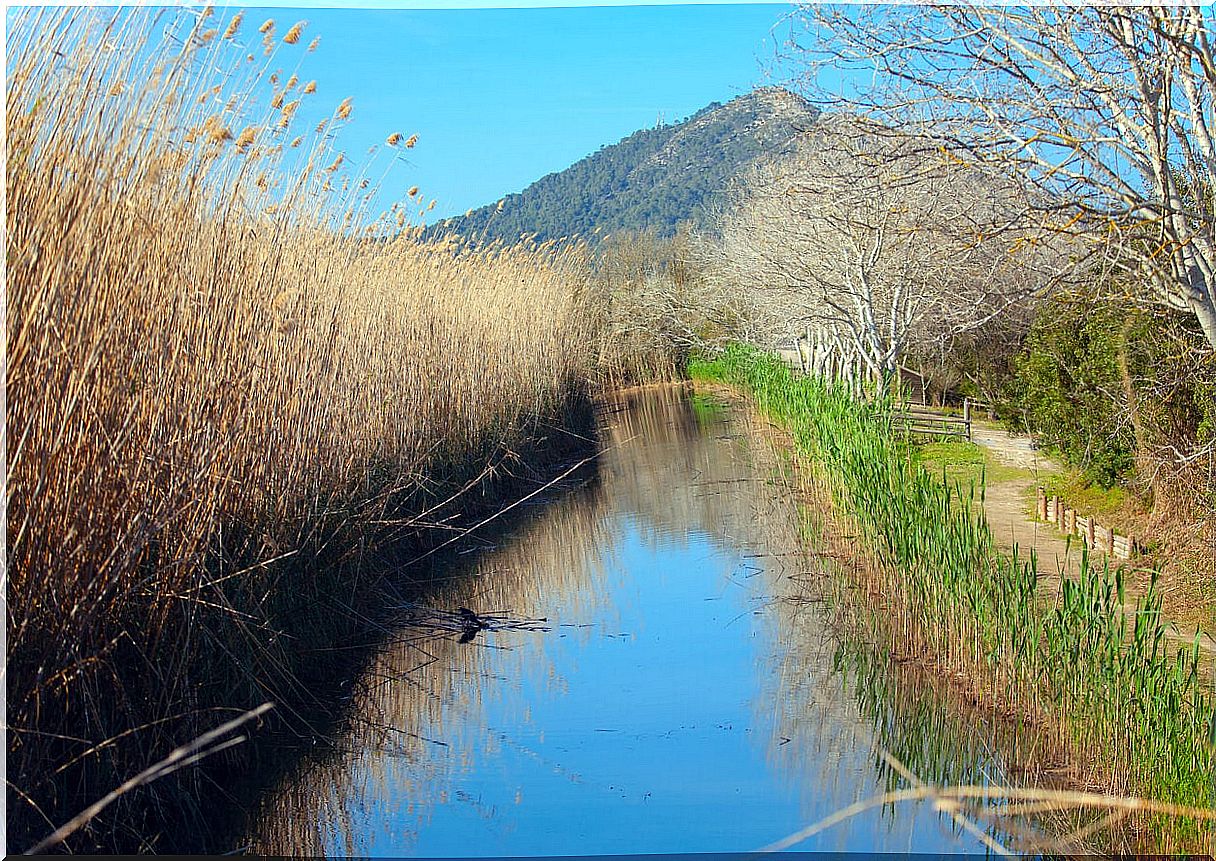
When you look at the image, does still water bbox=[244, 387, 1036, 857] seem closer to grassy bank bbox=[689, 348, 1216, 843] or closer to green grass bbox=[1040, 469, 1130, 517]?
grassy bank bbox=[689, 348, 1216, 843]

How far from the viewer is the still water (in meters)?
3.44

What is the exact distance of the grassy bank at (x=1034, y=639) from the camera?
3045mm

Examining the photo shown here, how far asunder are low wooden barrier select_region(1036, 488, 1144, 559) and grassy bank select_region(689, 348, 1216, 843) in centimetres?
88

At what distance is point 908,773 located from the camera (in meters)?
3.85

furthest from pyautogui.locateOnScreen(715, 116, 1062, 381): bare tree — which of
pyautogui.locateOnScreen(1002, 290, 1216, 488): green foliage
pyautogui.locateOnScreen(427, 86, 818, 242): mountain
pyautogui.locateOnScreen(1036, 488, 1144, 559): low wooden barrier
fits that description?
pyautogui.locateOnScreen(427, 86, 818, 242): mountain

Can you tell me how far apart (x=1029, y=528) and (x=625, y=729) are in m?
4.08

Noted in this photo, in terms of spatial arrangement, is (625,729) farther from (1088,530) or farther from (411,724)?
(1088,530)

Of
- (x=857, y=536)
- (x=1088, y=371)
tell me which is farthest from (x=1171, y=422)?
(x=857, y=536)

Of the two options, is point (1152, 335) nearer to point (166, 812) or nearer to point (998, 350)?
point (166, 812)

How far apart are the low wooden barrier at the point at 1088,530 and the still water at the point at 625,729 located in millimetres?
1392

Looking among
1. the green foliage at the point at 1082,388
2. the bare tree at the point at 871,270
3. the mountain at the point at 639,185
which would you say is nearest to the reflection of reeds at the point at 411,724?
the green foliage at the point at 1082,388

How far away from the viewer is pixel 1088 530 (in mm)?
6531

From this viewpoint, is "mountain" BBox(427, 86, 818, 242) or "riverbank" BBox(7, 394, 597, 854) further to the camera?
"mountain" BBox(427, 86, 818, 242)

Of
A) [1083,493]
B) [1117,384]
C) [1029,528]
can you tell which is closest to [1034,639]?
[1117,384]
